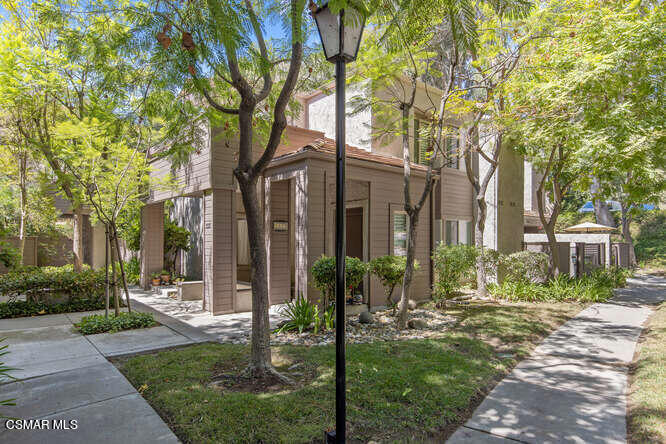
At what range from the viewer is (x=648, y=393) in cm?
405

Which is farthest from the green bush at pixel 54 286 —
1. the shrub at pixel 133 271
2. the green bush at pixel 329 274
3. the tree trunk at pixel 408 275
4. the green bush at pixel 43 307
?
the tree trunk at pixel 408 275

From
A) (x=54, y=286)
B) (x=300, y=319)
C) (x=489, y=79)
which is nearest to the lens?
(x=300, y=319)

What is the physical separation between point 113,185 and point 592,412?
874 cm

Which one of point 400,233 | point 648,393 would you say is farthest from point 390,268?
point 648,393

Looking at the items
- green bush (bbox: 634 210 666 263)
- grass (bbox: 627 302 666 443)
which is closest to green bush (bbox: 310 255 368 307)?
grass (bbox: 627 302 666 443)

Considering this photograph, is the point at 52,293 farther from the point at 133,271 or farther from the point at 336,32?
the point at 336,32

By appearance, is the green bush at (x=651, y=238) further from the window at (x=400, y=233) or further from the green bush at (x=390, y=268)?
the green bush at (x=390, y=268)

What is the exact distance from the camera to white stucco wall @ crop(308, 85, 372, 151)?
35.4 ft

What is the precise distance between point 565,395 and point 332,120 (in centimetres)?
960

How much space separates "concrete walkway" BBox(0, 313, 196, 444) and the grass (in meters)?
4.20

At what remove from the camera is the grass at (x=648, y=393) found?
3277mm

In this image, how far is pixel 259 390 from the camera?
409 cm

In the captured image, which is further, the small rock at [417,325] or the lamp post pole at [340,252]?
the small rock at [417,325]

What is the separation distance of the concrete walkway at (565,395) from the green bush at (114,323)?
6224mm
